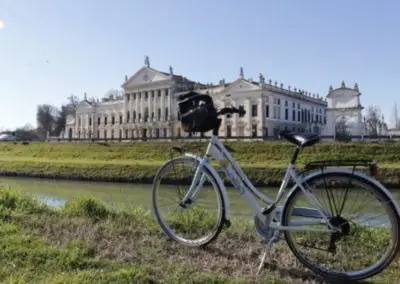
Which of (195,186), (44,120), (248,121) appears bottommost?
(195,186)

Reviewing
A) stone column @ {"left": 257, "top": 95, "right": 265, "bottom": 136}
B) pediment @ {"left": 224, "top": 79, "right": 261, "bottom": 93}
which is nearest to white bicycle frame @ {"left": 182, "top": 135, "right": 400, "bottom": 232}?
stone column @ {"left": 257, "top": 95, "right": 265, "bottom": 136}

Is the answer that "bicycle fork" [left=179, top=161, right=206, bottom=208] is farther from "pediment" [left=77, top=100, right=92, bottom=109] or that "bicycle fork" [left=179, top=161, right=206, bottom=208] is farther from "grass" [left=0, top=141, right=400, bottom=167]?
"pediment" [left=77, top=100, right=92, bottom=109]

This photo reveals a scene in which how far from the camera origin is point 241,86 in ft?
207

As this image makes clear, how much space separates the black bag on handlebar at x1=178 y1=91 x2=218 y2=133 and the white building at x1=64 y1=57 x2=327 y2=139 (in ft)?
178

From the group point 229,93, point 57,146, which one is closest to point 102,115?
point 229,93

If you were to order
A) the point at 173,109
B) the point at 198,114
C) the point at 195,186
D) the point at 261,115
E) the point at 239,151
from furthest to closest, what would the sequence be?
the point at 173,109, the point at 261,115, the point at 239,151, the point at 195,186, the point at 198,114

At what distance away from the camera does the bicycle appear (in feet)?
8.49

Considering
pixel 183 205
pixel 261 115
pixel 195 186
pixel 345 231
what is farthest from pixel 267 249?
pixel 261 115

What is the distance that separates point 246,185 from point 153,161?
101ft

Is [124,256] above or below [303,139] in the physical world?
below

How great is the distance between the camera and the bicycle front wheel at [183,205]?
11.5 feet

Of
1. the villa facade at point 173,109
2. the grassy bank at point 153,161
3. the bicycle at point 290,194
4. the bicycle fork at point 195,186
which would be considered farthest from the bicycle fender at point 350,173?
the villa facade at point 173,109

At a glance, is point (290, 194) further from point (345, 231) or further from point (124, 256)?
point (124, 256)

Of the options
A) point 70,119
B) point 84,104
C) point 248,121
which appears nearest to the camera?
point 248,121
